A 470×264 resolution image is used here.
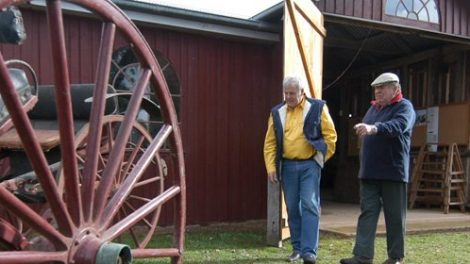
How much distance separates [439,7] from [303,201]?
4593mm

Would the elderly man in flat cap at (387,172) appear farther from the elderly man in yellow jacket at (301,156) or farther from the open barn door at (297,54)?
the open barn door at (297,54)

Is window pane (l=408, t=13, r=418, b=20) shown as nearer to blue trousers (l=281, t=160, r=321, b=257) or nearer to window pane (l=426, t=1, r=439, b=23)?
window pane (l=426, t=1, r=439, b=23)

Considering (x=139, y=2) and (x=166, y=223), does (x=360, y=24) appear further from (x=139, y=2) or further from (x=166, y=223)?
(x=166, y=223)

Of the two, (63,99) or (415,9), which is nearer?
(63,99)

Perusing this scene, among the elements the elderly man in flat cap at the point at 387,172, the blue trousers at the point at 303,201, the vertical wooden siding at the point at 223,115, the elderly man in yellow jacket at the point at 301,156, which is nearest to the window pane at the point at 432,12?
the vertical wooden siding at the point at 223,115

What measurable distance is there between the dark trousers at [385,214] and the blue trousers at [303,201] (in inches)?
15.3

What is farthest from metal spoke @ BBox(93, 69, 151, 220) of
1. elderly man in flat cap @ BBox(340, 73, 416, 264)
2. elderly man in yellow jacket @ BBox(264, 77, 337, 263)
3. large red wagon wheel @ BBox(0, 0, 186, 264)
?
elderly man in flat cap @ BBox(340, 73, 416, 264)

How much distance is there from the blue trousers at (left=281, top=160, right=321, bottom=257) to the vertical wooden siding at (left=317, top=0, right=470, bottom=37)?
280cm

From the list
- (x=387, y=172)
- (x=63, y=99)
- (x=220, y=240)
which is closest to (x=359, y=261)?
(x=387, y=172)

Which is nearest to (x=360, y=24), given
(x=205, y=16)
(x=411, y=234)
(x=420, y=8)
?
(x=420, y=8)

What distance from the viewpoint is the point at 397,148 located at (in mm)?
4363

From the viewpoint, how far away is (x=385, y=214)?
4.41 metres

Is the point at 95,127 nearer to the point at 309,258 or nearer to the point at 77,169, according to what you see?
the point at 77,169

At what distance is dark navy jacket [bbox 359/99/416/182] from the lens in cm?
427
